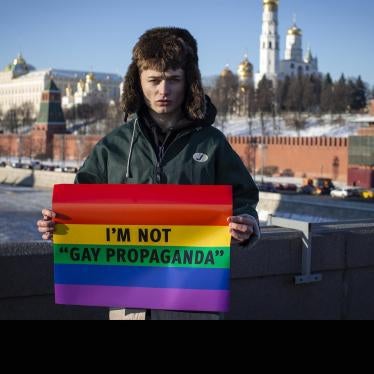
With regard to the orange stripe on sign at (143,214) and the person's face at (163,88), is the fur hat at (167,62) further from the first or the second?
the orange stripe on sign at (143,214)

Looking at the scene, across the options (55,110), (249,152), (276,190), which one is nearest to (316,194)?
(276,190)

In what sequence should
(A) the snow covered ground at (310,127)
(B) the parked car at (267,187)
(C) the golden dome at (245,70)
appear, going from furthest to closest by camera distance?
(C) the golden dome at (245,70) < (A) the snow covered ground at (310,127) < (B) the parked car at (267,187)

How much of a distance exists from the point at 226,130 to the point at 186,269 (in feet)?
131

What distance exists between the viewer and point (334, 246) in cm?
261

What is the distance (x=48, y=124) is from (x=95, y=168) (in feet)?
144

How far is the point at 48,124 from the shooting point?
4450cm

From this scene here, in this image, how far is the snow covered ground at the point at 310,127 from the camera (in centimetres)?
3562

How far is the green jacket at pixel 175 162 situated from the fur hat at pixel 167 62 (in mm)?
45

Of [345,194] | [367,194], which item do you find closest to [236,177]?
[367,194]

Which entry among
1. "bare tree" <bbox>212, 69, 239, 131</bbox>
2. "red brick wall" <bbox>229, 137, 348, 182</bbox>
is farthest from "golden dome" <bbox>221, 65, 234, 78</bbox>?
"red brick wall" <bbox>229, 137, 348, 182</bbox>

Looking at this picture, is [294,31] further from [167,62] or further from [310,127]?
[167,62]

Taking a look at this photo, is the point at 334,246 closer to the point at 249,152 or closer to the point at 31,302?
the point at 31,302

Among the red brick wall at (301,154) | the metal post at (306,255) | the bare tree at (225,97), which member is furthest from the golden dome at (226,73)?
the metal post at (306,255)
